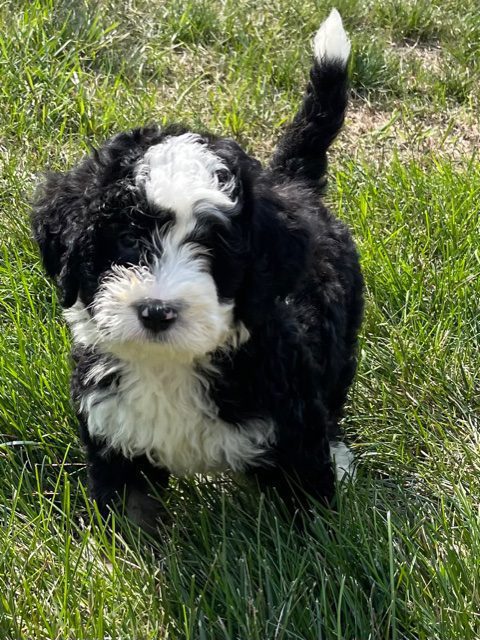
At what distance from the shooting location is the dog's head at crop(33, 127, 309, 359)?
2.44 meters

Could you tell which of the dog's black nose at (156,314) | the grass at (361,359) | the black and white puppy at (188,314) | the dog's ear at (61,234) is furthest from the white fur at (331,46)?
the dog's black nose at (156,314)

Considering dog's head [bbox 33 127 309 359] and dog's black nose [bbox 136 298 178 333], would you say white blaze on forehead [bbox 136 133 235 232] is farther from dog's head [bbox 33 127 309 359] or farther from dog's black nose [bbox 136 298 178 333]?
dog's black nose [bbox 136 298 178 333]

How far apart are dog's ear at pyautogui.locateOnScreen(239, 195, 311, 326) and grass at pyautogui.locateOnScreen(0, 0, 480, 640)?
2.28 feet

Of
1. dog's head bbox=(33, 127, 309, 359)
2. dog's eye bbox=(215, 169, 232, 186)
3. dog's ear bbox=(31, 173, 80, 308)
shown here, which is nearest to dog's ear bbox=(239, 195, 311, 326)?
dog's head bbox=(33, 127, 309, 359)

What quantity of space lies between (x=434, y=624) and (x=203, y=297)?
1089 mm

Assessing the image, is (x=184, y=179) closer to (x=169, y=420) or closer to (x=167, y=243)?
(x=167, y=243)

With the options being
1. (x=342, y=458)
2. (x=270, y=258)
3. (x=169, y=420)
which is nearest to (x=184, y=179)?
(x=270, y=258)

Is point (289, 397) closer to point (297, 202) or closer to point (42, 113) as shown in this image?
point (297, 202)

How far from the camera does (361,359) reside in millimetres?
3770

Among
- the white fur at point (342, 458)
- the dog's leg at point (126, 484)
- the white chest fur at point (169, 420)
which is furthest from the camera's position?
the white fur at point (342, 458)

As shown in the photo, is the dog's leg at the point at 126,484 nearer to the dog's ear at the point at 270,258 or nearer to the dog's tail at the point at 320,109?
the dog's ear at the point at 270,258

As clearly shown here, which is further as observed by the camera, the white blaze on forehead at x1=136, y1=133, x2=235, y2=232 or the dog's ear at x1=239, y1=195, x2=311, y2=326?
the dog's ear at x1=239, y1=195, x2=311, y2=326

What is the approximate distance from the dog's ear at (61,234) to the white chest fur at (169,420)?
0.32m

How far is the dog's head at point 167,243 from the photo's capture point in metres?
2.44
